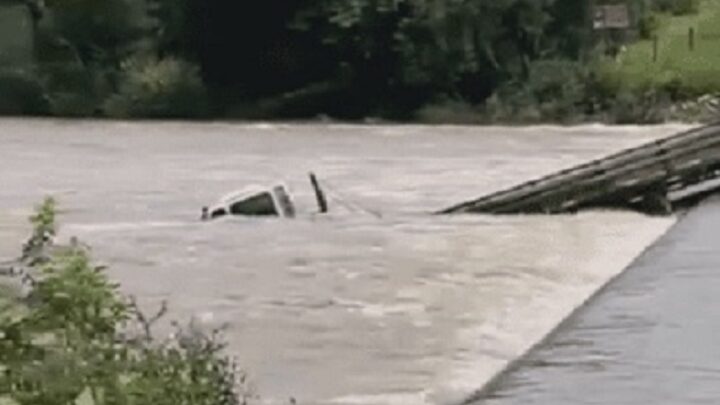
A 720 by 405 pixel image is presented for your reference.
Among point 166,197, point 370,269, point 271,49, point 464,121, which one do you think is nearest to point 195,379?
point 370,269

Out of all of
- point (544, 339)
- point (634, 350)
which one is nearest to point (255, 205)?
point (544, 339)

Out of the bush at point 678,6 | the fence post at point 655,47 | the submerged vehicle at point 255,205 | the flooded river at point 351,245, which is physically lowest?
the flooded river at point 351,245

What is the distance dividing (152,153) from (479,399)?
27827 millimetres

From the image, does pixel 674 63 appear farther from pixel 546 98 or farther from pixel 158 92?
pixel 158 92

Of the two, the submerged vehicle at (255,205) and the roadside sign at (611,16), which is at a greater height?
the roadside sign at (611,16)

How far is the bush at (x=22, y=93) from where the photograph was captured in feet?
180

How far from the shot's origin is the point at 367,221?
30531 mm

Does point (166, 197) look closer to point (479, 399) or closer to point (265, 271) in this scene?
point (265, 271)

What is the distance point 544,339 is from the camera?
18906mm

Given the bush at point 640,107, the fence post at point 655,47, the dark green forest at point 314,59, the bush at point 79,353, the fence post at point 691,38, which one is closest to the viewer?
the bush at point 79,353

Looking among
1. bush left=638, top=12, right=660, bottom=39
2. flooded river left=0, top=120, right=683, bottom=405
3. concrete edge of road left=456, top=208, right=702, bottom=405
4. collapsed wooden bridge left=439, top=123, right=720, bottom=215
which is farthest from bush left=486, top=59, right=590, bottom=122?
concrete edge of road left=456, top=208, right=702, bottom=405

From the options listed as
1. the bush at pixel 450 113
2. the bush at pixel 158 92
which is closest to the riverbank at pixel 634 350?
the bush at pixel 450 113

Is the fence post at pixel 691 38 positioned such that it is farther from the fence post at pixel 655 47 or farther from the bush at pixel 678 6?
the bush at pixel 678 6

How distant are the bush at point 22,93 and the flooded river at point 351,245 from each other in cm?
649
